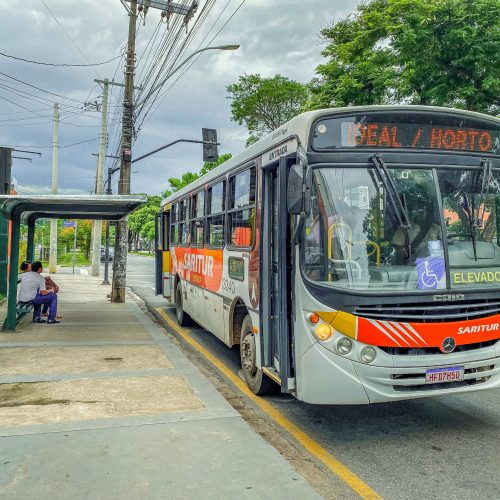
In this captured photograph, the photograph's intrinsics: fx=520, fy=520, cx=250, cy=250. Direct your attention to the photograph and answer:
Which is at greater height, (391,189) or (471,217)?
(391,189)

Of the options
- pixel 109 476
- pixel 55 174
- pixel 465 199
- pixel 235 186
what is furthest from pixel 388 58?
pixel 55 174

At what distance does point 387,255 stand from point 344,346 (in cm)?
87

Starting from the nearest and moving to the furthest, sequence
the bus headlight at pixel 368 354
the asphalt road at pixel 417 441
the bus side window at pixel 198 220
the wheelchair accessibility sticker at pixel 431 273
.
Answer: the asphalt road at pixel 417 441, the bus headlight at pixel 368 354, the wheelchair accessibility sticker at pixel 431 273, the bus side window at pixel 198 220

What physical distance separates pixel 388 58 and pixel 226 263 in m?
12.0

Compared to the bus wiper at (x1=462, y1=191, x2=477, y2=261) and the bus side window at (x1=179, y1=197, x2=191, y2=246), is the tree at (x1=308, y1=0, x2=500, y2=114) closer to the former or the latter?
the bus side window at (x1=179, y1=197, x2=191, y2=246)

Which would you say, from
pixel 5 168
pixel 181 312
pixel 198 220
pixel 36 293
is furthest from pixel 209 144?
pixel 198 220

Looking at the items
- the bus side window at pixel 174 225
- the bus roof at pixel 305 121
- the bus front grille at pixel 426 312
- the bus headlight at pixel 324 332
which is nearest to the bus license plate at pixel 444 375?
the bus front grille at pixel 426 312

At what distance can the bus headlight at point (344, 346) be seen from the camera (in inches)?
172

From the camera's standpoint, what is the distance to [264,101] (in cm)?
3206

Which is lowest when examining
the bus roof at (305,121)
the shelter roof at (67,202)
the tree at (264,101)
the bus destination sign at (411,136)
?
the shelter roof at (67,202)

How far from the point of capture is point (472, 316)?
15.0 feet

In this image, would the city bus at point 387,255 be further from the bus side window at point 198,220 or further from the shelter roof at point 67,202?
the shelter roof at point 67,202

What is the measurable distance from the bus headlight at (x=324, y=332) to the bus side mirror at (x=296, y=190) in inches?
39.0

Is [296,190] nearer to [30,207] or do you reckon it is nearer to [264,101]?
[30,207]
